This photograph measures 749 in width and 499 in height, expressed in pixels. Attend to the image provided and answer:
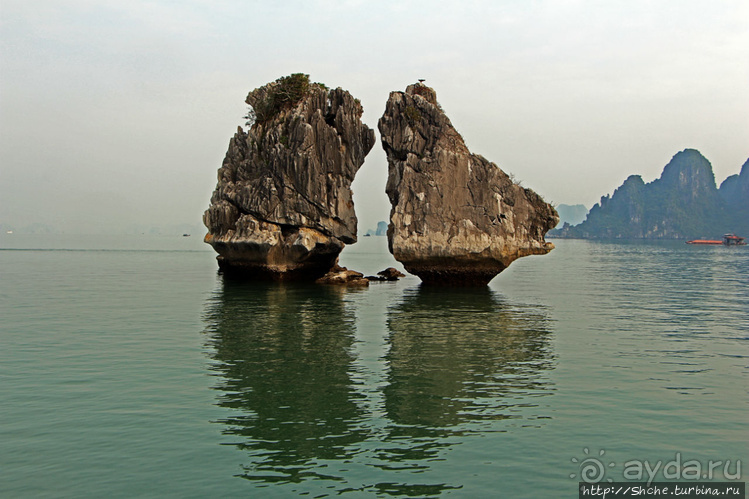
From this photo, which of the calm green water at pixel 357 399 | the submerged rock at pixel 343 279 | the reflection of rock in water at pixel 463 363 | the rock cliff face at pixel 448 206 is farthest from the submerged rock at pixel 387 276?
the calm green water at pixel 357 399

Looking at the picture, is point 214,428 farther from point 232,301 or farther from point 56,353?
point 232,301

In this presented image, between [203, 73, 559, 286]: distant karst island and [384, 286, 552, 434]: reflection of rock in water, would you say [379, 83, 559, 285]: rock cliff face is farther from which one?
[384, 286, 552, 434]: reflection of rock in water

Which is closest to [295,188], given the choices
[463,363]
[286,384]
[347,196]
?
[347,196]

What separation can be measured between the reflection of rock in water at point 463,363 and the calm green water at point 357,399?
0.29 ft

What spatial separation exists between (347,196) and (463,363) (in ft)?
91.8

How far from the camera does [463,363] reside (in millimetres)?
18812

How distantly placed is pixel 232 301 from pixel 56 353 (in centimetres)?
1523

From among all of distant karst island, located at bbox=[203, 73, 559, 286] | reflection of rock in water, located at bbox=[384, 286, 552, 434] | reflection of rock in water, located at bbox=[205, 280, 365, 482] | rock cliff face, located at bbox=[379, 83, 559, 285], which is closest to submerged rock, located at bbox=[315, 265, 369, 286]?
distant karst island, located at bbox=[203, 73, 559, 286]

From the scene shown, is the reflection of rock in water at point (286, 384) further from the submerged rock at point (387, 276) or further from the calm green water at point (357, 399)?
the submerged rock at point (387, 276)

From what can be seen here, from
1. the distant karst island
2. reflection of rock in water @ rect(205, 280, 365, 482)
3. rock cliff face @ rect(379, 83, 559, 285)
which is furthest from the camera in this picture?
the distant karst island

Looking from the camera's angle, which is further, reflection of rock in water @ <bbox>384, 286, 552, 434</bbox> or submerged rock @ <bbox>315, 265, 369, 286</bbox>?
submerged rock @ <bbox>315, 265, 369, 286</bbox>

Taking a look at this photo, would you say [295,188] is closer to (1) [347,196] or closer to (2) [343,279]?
(1) [347,196]

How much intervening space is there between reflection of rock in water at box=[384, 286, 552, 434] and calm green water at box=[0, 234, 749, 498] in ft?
0.29

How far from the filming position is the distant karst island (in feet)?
129
